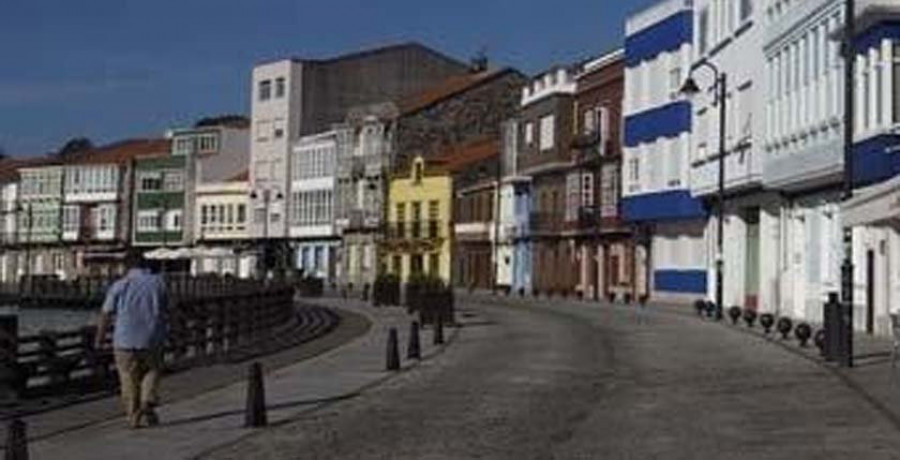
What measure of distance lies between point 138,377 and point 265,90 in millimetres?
113586

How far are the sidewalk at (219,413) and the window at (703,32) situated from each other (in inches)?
1196

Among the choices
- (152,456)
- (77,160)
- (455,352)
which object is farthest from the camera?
(77,160)

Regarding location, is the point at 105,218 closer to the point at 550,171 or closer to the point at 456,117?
the point at 456,117

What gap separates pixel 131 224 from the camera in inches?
5674

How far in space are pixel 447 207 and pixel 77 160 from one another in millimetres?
58030

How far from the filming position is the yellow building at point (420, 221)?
354ft

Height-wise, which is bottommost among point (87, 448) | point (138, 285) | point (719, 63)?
point (87, 448)

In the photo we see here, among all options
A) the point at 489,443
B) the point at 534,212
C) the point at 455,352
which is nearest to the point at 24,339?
the point at 489,443

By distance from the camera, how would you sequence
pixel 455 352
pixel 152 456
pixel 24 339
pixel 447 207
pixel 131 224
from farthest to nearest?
1. pixel 131 224
2. pixel 447 207
3. pixel 455 352
4. pixel 24 339
5. pixel 152 456

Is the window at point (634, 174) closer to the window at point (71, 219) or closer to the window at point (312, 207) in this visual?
the window at point (312, 207)

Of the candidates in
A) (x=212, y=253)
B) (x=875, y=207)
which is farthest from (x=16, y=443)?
(x=212, y=253)

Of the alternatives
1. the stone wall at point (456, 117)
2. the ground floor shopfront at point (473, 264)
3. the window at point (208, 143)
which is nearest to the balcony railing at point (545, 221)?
the ground floor shopfront at point (473, 264)

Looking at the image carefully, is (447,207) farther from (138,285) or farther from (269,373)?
(138,285)

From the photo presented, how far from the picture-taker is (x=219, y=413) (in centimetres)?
2028
